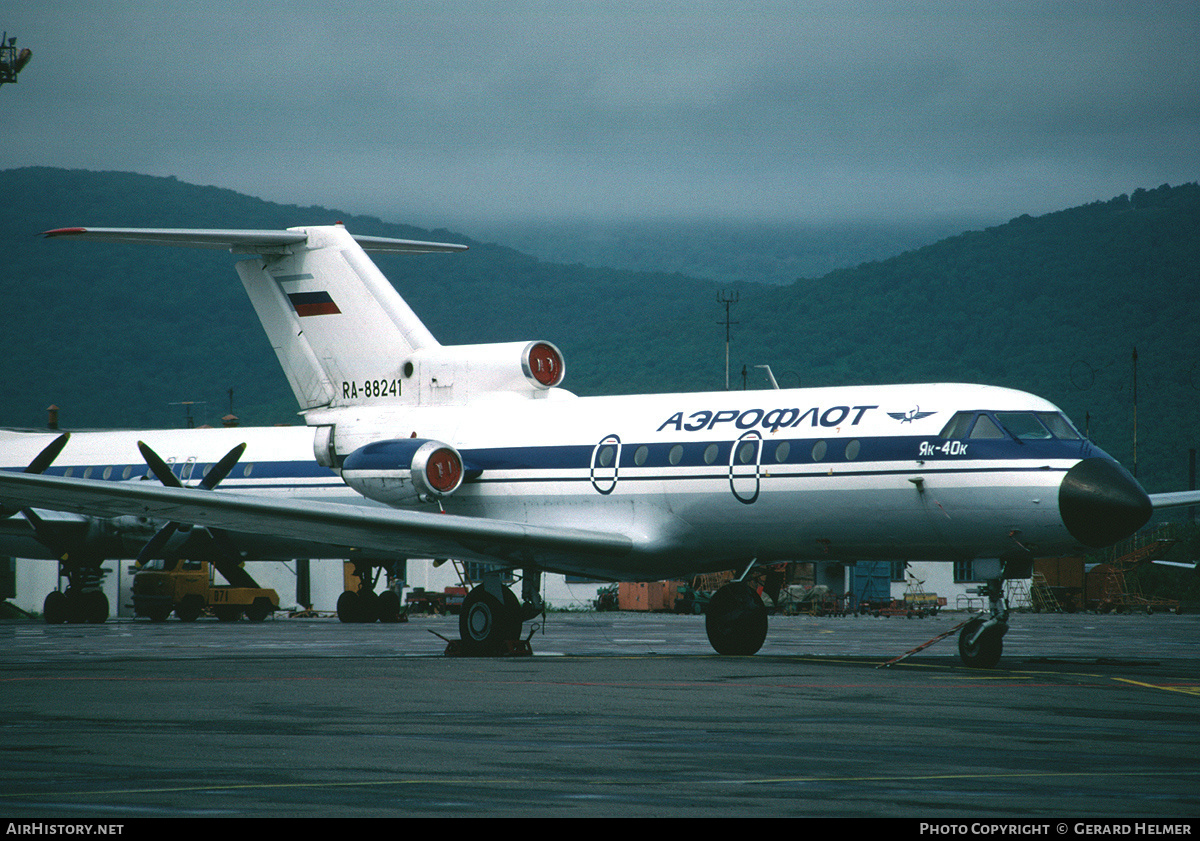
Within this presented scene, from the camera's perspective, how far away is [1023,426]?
21.0 meters

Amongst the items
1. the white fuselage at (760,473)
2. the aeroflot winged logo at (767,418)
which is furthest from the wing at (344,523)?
the aeroflot winged logo at (767,418)

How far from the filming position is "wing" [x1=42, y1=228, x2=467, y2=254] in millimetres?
25016

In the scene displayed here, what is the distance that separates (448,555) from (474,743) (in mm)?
12945

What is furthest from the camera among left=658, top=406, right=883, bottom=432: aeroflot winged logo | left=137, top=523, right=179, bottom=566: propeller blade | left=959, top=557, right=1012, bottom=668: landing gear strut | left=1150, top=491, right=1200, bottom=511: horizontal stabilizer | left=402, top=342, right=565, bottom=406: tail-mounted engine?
left=137, top=523, right=179, bottom=566: propeller blade

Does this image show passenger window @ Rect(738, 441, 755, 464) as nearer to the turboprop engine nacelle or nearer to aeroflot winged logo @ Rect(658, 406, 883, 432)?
aeroflot winged logo @ Rect(658, 406, 883, 432)

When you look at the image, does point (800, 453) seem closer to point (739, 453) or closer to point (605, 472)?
point (739, 453)

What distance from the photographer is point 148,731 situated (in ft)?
40.4

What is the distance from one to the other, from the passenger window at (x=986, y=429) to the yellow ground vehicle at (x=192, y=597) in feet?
103

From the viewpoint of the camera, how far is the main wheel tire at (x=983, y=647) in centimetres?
2077

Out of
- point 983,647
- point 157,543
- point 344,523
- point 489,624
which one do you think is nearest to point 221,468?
point 157,543

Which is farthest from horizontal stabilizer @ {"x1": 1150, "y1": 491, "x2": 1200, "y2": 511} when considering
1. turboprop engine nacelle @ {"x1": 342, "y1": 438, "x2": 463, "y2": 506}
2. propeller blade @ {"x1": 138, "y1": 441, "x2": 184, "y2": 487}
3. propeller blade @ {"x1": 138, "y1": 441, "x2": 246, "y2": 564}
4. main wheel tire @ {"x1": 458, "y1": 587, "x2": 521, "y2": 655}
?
propeller blade @ {"x1": 138, "y1": 441, "x2": 184, "y2": 487}

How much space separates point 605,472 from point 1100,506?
810 centimetres

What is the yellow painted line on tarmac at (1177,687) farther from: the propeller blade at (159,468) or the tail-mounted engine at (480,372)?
the propeller blade at (159,468)

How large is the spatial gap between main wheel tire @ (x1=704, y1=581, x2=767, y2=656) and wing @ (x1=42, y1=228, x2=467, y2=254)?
8.81 metres
